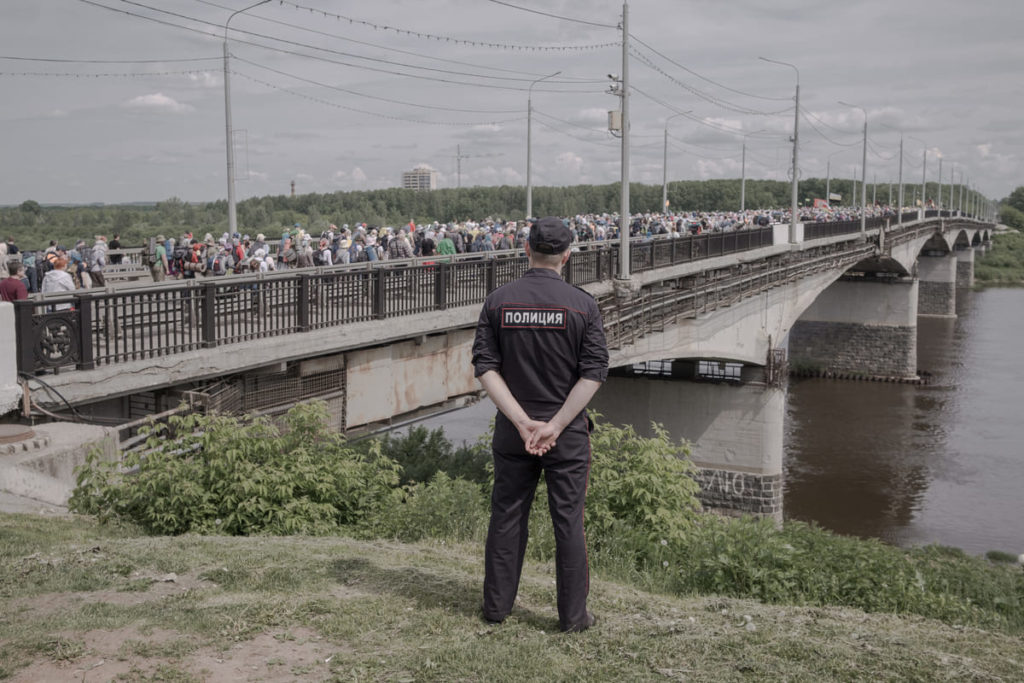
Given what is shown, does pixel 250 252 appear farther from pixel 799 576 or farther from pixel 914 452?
pixel 914 452

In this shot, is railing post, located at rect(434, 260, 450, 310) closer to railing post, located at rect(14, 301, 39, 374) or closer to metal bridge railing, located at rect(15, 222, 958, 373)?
metal bridge railing, located at rect(15, 222, 958, 373)

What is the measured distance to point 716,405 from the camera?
1106 inches

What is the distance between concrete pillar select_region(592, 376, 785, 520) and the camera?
27.3 m

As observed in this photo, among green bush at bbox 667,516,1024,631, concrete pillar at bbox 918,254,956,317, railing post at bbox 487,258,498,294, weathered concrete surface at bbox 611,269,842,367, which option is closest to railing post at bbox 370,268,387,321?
railing post at bbox 487,258,498,294

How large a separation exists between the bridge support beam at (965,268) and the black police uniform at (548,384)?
11514 cm

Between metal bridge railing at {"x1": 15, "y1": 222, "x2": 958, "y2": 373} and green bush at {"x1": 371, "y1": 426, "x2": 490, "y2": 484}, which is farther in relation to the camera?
green bush at {"x1": 371, "y1": 426, "x2": 490, "y2": 484}

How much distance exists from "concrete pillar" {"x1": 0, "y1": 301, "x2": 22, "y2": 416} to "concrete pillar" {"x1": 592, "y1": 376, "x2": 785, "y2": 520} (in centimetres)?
2052

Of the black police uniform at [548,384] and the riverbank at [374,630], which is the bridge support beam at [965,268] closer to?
the riverbank at [374,630]

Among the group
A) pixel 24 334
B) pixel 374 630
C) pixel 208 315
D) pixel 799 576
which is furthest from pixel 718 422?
pixel 374 630

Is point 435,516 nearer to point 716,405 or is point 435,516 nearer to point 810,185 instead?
point 716,405

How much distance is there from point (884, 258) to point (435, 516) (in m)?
50.4

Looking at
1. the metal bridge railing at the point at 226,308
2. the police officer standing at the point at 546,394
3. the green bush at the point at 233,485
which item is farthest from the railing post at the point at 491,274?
the police officer standing at the point at 546,394

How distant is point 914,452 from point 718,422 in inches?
497

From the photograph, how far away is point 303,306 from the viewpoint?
12195 millimetres
